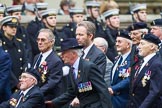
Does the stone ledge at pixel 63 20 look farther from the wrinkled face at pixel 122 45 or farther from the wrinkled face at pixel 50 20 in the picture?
the wrinkled face at pixel 122 45

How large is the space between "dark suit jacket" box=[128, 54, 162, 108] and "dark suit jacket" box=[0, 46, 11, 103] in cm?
237

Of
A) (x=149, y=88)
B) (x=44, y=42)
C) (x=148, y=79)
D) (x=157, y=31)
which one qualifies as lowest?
(x=149, y=88)

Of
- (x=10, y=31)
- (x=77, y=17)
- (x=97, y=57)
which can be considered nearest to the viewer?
(x=97, y=57)

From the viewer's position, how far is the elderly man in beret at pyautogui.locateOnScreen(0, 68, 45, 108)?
466 inches

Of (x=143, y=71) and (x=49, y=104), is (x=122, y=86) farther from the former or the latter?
(x=49, y=104)

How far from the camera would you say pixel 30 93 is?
38.9 ft

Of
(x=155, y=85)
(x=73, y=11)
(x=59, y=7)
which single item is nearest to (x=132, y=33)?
(x=155, y=85)

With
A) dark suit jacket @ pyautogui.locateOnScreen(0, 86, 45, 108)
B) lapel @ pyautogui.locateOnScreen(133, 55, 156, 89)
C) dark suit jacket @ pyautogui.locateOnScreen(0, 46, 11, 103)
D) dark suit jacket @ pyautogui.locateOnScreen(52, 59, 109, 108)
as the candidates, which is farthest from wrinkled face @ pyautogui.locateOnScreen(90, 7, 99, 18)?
dark suit jacket @ pyautogui.locateOnScreen(52, 59, 109, 108)

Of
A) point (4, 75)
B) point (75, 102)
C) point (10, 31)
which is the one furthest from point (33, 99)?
point (10, 31)

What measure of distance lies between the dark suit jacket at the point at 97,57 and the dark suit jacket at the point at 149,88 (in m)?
0.68

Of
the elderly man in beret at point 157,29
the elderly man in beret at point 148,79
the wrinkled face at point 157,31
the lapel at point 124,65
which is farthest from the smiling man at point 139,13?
the elderly man in beret at point 148,79

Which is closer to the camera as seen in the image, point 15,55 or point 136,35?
point 136,35

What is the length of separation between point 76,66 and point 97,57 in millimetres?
1044

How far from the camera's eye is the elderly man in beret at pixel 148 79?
36.6ft
